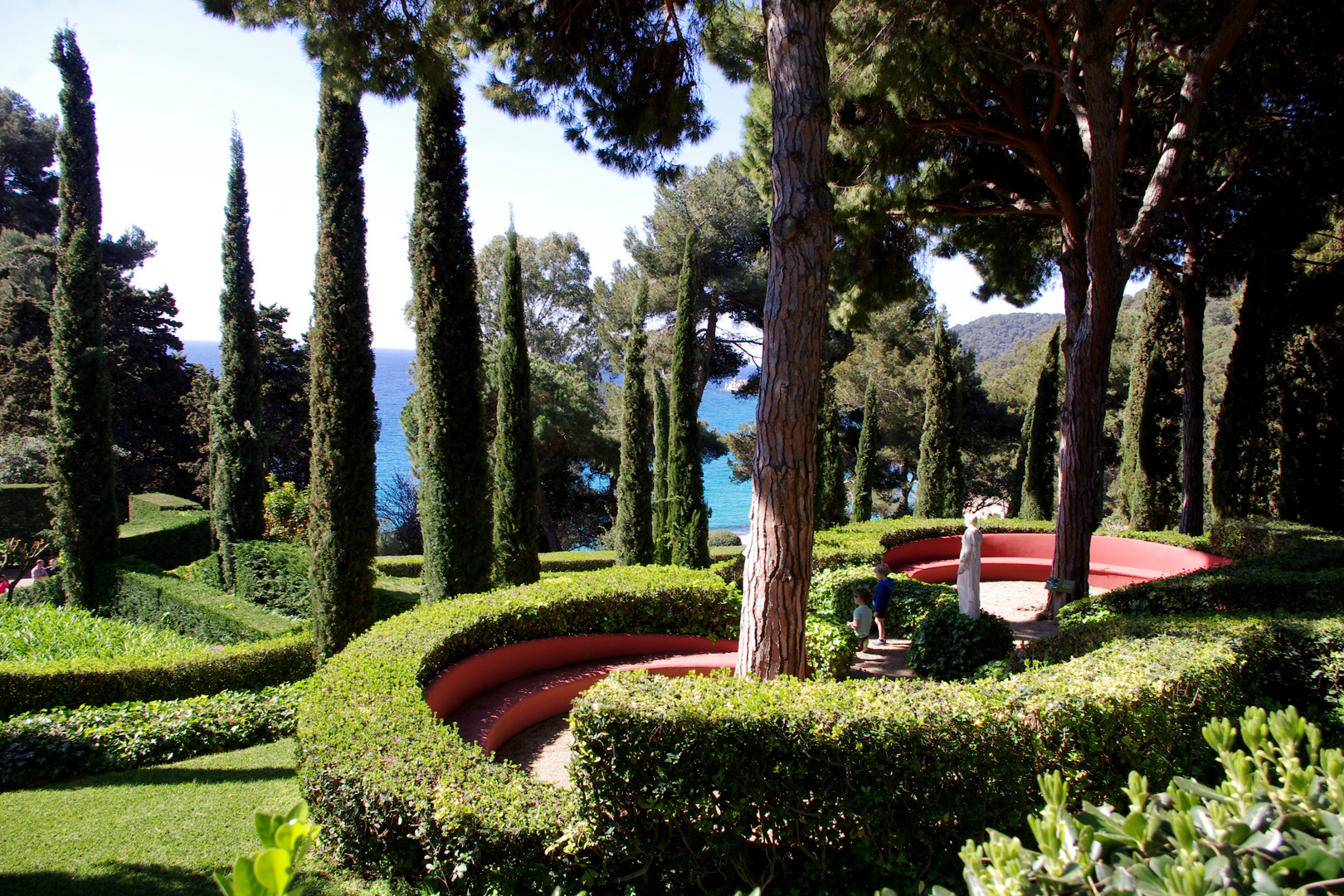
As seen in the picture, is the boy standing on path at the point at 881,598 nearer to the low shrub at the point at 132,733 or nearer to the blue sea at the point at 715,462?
the low shrub at the point at 132,733

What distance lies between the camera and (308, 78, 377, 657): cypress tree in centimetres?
910

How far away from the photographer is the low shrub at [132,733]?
21.5ft

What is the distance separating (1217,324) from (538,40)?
161 ft

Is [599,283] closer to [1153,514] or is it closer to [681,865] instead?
[1153,514]

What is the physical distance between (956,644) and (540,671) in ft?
16.1

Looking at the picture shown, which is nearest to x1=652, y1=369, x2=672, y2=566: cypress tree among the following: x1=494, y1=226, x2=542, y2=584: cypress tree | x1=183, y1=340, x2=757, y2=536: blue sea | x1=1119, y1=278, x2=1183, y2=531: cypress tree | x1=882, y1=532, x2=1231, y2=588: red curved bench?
x1=494, y1=226, x2=542, y2=584: cypress tree

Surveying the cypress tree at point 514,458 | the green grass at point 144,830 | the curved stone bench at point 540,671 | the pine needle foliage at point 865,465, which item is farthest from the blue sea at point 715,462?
the green grass at point 144,830

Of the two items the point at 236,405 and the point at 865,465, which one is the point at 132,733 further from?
the point at 865,465

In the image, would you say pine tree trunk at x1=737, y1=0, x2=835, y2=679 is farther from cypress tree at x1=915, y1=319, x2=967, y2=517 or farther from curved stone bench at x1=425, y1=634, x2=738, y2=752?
cypress tree at x1=915, y1=319, x2=967, y2=517

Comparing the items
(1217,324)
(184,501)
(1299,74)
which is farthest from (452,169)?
(1217,324)

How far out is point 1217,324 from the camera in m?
42.4

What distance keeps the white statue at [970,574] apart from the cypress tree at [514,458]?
6.82 metres

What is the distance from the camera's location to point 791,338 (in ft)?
18.2

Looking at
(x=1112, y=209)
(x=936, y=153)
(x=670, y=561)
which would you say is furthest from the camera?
(x=670, y=561)
